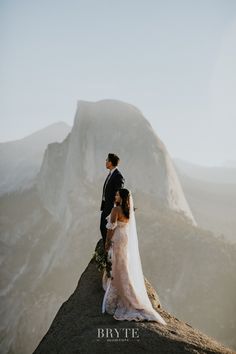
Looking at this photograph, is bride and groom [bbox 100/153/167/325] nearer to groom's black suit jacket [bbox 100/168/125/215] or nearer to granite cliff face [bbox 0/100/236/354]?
groom's black suit jacket [bbox 100/168/125/215]

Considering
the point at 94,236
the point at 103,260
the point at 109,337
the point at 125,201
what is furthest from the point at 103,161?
the point at 109,337

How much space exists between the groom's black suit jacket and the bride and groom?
2cm

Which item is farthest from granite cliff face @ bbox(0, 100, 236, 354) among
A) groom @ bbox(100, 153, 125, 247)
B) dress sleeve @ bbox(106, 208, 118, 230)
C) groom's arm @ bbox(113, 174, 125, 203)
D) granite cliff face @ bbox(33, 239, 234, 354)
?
dress sleeve @ bbox(106, 208, 118, 230)

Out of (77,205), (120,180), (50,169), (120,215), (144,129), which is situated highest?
(144,129)

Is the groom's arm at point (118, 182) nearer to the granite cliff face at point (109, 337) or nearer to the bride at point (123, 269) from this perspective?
the bride at point (123, 269)

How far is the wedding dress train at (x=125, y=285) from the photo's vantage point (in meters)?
5.69

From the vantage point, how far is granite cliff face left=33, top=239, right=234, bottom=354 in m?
4.81

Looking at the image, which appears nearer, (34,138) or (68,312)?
(68,312)

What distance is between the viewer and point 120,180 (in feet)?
22.1

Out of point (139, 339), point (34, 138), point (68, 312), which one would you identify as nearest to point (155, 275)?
point (68, 312)

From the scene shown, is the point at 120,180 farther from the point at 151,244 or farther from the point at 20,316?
the point at 20,316

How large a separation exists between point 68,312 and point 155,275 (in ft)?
66.7

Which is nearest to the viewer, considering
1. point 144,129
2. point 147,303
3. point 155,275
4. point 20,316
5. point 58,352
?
point 58,352

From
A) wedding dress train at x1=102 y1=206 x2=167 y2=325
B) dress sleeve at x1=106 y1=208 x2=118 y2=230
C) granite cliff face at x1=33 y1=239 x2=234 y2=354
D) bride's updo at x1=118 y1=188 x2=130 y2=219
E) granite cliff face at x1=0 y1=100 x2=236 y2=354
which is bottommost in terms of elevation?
granite cliff face at x1=33 y1=239 x2=234 y2=354
